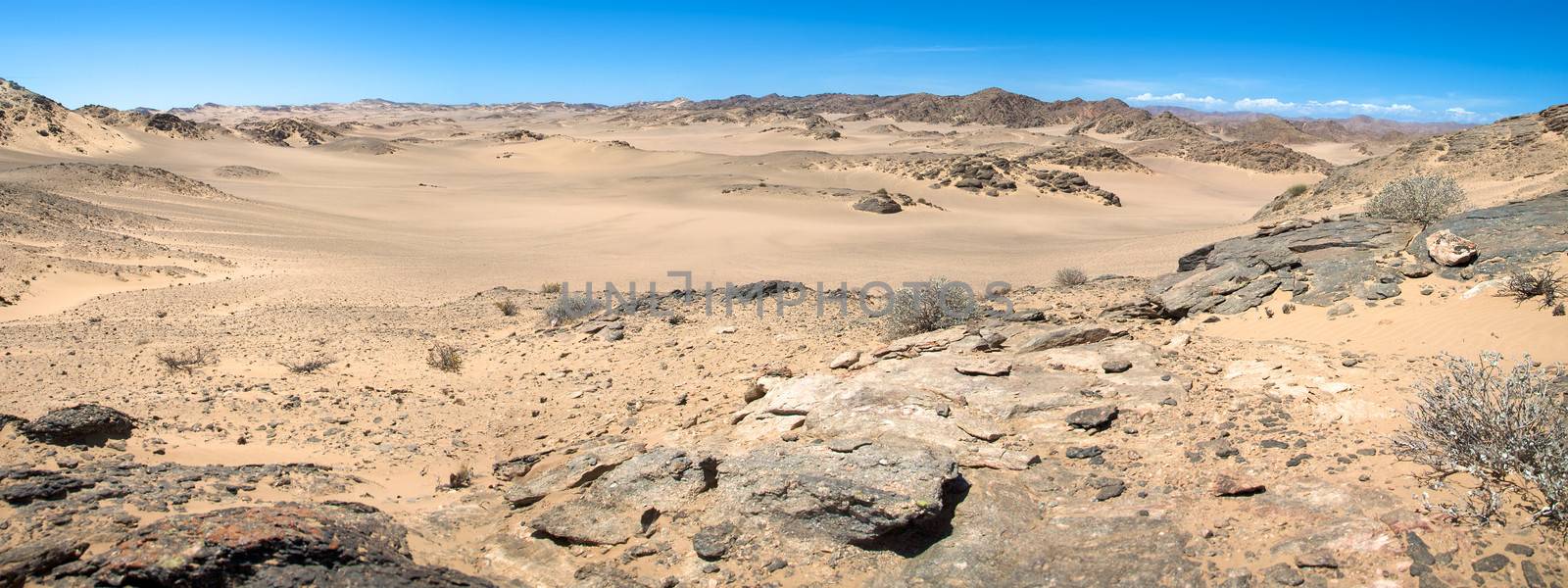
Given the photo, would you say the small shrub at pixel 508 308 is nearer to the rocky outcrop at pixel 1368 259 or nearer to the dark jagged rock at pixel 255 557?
the dark jagged rock at pixel 255 557

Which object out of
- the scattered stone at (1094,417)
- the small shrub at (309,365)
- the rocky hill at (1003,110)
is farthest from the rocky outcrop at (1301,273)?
the rocky hill at (1003,110)

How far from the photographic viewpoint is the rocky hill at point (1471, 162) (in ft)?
61.0

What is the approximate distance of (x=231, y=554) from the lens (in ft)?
10.6

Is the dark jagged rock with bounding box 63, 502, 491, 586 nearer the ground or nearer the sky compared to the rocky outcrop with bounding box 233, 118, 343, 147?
nearer the ground

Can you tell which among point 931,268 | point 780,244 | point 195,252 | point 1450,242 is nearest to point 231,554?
point 1450,242

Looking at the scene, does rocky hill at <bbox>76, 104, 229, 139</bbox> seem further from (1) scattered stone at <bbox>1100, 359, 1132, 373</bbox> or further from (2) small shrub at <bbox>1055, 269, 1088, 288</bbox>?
(1) scattered stone at <bbox>1100, 359, 1132, 373</bbox>

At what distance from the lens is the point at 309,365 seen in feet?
27.2

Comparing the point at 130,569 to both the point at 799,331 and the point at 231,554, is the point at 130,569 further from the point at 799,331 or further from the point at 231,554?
the point at 799,331

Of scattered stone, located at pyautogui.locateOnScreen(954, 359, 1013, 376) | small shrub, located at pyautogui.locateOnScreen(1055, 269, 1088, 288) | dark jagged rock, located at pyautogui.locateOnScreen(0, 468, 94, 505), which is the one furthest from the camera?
small shrub, located at pyautogui.locateOnScreen(1055, 269, 1088, 288)

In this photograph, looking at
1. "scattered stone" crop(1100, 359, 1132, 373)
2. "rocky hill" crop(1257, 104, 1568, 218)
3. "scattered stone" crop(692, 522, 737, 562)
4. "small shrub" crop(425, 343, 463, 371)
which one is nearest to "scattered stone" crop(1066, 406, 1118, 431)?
"scattered stone" crop(1100, 359, 1132, 373)

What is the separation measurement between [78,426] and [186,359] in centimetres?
360

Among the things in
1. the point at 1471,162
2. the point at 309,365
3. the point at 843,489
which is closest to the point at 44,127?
the point at 309,365

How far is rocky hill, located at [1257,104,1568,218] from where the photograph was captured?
1858 cm

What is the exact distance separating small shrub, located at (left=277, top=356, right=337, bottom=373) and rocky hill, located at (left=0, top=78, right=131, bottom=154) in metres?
42.9
